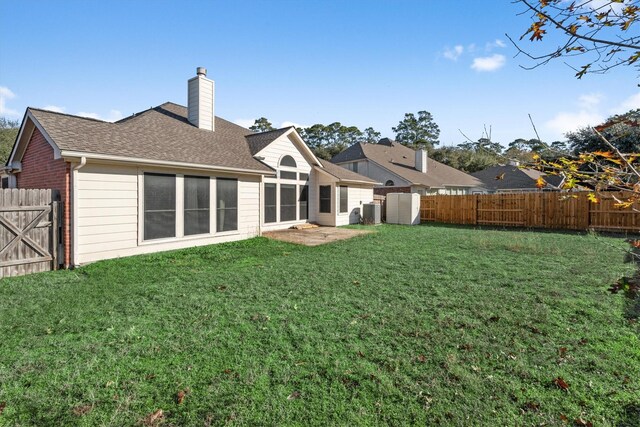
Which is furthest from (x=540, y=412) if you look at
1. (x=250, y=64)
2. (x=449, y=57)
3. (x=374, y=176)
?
(x=374, y=176)

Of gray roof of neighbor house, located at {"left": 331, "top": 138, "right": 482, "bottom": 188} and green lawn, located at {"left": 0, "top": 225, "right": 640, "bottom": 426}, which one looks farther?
gray roof of neighbor house, located at {"left": 331, "top": 138, "right": 482, "bottom": 188}

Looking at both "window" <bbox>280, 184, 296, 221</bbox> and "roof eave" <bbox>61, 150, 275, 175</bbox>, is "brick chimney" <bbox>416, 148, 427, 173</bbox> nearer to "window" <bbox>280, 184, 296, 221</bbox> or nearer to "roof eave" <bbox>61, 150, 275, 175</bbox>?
"window" <bbox>280, 184, 296, 221</bbox>

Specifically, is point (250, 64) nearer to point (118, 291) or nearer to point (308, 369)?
point (118, 291)

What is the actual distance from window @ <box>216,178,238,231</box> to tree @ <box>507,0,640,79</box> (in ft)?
32.4

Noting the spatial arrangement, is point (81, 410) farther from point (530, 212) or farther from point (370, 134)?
point (370, 134)

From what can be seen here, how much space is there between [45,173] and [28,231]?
222 centimetres

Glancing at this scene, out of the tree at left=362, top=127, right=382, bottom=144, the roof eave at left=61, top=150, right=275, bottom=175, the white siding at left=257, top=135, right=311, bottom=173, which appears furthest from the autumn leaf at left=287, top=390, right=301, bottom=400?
the tree at left=362, top=127, right=382, bottom=144

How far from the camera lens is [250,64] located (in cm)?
1116

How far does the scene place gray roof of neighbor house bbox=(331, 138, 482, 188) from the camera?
25584 mm

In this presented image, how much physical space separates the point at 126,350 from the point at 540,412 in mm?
3932

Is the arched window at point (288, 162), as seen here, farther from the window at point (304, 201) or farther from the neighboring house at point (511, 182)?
the neighboring house at point (511, 182)

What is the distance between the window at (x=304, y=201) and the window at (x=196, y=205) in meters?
5.35

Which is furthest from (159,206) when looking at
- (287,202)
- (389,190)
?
(389,190)

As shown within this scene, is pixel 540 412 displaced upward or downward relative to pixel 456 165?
downward
